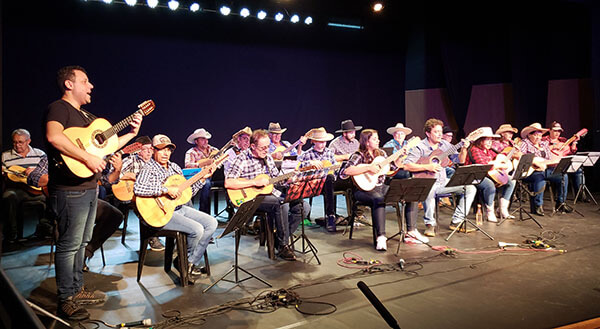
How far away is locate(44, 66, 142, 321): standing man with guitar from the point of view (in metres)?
3.63

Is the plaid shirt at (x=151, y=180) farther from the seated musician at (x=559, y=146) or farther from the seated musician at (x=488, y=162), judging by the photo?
the seated musician at (x=559, y=146)

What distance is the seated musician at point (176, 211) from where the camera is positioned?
4.77m

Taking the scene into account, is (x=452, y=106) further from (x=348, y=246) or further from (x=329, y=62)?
(x=348, y=246)

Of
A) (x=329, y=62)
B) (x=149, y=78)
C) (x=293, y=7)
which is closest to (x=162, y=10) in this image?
(x=149, y=78)

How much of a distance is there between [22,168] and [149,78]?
14.1ft

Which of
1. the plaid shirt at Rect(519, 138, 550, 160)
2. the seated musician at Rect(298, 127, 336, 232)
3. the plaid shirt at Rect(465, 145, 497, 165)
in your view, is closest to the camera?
the seated musician at Rect(298, 127, 336, 232)

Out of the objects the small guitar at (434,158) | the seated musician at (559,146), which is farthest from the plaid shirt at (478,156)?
the seated musician at (559,146)

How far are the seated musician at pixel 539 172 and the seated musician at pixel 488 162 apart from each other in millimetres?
887

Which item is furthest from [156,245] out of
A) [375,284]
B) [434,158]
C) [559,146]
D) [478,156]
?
[559,146]


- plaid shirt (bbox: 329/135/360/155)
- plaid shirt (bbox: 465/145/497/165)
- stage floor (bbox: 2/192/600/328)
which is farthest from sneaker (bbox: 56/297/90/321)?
plaid shirt (bbox: 329/135/360/155)

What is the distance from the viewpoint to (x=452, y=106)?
1408 cm

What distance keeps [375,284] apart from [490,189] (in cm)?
410

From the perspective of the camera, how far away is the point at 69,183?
3.74 metres

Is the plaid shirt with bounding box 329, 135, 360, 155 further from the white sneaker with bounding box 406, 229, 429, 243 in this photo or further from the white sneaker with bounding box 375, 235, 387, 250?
the white sneaker with bounding box 375, 235, 387, 250
